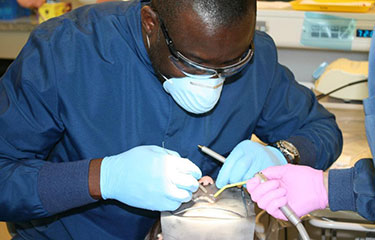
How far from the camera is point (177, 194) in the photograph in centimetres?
132

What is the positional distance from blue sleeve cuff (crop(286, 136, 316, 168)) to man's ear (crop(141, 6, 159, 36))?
63cm

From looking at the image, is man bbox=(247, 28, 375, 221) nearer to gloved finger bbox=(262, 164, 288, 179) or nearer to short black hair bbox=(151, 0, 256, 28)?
gloved finger bbox=(262, 164, 288, 179)

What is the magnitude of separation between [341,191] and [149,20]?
74cm

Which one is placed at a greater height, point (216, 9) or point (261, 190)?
point (216, 9)

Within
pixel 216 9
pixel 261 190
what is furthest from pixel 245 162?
pixel 216 9

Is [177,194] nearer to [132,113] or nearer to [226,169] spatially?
[226,169]

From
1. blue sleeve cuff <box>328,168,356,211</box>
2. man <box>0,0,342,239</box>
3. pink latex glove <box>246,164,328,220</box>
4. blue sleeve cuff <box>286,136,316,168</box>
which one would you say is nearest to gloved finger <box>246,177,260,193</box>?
pink latex glove <box>246,164,328,220</box>

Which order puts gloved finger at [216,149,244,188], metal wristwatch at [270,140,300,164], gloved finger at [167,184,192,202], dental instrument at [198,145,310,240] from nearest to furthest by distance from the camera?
1. dental instrument at [198,145,310,240]
2. gloved finger at [167,184,192,202]
3. gloved finger at [216,149,244,188]
4. metal wristwatch at [270,140,300,164]

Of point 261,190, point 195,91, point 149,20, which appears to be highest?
point 149,20

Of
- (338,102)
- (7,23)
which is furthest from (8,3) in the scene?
(338,102)

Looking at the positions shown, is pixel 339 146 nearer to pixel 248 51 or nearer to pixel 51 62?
pixel 248 51

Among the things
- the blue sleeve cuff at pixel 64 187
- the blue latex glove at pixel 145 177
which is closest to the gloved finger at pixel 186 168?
the blue latex glove at pixel 145 177

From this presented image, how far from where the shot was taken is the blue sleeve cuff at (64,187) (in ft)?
4.41

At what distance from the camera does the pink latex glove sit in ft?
4.40
